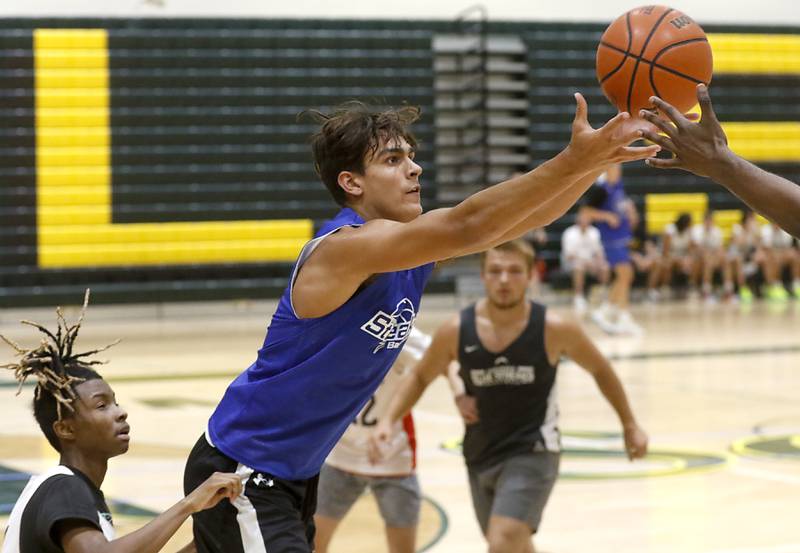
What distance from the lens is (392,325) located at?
2.83 metres

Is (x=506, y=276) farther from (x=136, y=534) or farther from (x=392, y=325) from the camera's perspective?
(x=136, y=534)

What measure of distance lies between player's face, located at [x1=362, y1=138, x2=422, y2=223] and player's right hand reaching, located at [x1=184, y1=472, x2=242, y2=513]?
2.41ft

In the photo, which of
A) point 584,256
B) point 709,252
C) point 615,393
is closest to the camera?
point 615,393

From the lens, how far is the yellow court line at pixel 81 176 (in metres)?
15.7

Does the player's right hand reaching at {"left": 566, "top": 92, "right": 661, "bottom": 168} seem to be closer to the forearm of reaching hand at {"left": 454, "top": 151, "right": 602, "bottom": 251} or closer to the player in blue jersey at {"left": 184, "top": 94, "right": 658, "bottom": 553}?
the forearm of reaching hand at {"left": 454, "top": 151, "right": 602, "bottom": 251}

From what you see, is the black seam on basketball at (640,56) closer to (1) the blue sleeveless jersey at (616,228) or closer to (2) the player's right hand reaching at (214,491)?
(2) the player's right hand reaching at (214,491)

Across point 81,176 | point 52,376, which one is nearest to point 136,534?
point 52,376

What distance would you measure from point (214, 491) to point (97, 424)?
36cm

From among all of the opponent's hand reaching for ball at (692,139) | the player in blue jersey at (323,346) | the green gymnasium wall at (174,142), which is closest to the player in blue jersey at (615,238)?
the green gymnasium wall at (174,142)

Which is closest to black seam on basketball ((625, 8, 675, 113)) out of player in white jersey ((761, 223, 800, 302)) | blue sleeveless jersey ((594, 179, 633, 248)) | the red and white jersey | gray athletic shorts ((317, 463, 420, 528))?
the red and white jersey

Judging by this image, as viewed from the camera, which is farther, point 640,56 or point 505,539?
point 505,539

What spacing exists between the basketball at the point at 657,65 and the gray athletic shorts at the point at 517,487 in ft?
5.47

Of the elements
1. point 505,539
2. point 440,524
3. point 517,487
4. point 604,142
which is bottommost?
point 440,524

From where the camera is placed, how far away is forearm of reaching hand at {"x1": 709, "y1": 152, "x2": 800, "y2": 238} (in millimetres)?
2502
